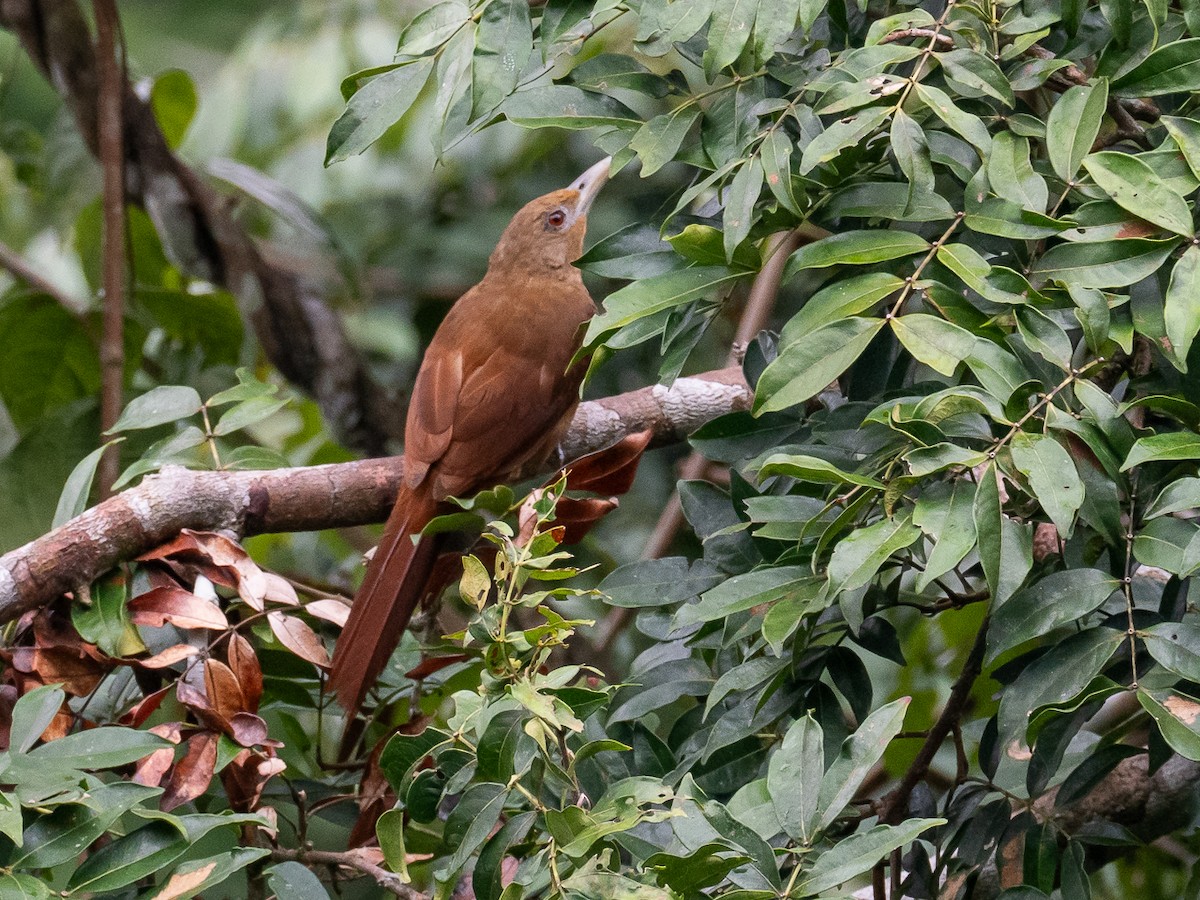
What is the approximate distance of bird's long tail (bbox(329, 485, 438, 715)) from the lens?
2203 millimetres

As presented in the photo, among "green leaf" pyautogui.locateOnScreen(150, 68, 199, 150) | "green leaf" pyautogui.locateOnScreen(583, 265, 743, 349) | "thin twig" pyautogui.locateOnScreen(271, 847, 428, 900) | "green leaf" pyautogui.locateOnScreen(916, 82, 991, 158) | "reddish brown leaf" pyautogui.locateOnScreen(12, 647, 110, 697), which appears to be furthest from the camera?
"green leaf" pyautogui.locateOnScreen(150, 68, 199, 150)

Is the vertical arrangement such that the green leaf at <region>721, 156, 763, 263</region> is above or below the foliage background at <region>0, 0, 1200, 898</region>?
above

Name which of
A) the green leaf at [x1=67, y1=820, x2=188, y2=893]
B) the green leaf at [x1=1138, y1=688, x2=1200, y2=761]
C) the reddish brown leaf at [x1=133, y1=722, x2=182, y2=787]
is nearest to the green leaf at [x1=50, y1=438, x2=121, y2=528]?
the reddish brown leaf at [x1=133, y1=722, x2=182, y2=787]

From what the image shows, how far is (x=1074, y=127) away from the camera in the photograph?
145cm

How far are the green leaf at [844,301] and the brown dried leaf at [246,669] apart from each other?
1047 mm

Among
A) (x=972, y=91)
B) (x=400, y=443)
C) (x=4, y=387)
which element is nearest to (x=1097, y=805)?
(x=972, y=91)

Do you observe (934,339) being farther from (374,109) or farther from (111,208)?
(111,208)

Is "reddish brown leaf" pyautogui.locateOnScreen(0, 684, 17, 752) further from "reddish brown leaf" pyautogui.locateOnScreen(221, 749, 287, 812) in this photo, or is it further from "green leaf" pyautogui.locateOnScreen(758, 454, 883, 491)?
"green leaf" pyautogui.locateOnScreen(758, 454, 883, 491)

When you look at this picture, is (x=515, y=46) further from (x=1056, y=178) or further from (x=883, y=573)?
(x=883, y=573)

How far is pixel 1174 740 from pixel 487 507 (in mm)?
1199

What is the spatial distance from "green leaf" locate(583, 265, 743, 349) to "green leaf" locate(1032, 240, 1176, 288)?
360 mm

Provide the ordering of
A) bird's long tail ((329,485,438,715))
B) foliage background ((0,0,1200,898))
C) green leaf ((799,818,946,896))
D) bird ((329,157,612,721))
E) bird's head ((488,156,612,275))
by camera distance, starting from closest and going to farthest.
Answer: green leaf ((799,818,946,896)) < foliage background ((0,0,1200,898)) < bird's long tail ((329,485,438,715)) < bird ((329,157,612,721)) < bird's head ((488,156,612,275))

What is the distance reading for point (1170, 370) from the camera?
157 centimetres

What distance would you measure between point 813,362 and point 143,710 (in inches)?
46.8
